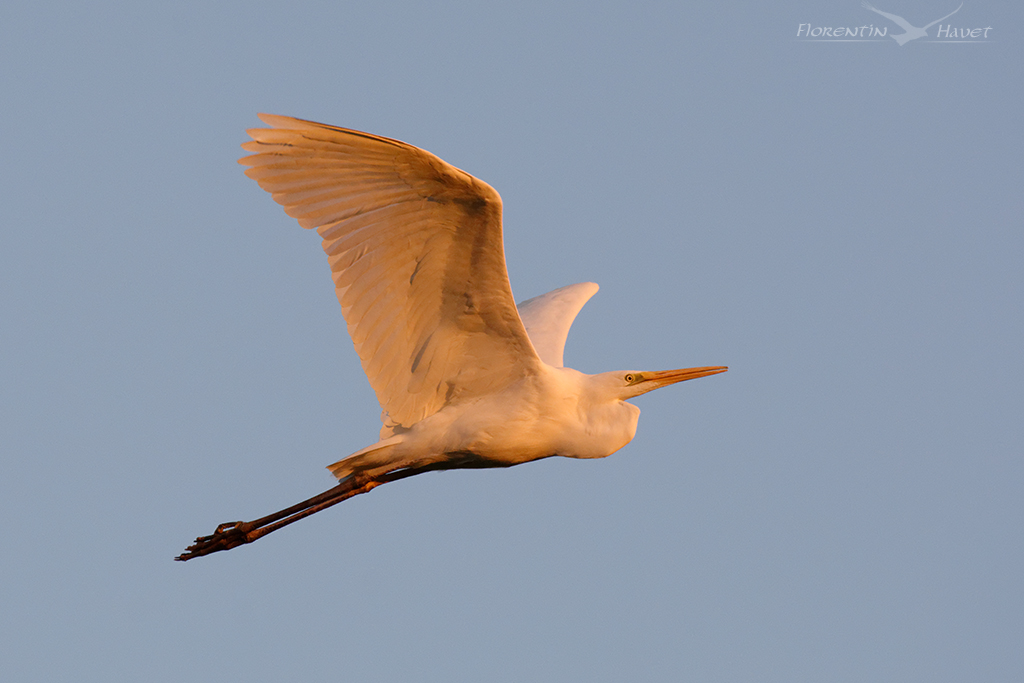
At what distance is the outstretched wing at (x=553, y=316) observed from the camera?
10.9 meters

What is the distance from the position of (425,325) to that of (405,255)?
71cm

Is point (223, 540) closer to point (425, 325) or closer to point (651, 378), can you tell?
point (425, 325)

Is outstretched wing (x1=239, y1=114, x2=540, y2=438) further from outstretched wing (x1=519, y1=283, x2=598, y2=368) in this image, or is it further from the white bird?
outstretched wing (x1=519, y1=283, x2=598, y2=368)

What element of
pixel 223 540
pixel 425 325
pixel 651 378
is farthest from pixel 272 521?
pixel 651 378

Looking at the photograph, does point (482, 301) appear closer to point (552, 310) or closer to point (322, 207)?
point (322, 207)

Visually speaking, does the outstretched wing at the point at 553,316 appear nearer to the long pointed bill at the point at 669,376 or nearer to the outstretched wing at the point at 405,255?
the long pointed bill at the point at 669,376

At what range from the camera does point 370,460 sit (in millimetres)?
9320

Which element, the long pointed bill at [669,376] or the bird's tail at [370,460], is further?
the long pointed bill at [669,376]

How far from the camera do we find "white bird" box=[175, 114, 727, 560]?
7.80m

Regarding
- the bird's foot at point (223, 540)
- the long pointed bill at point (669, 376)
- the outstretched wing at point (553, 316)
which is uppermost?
the outstretched wing at point (553, 316)

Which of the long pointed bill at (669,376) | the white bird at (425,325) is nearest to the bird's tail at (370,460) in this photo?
the white bird at (425,325)

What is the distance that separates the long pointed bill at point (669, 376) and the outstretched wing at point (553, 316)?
42.5 inches

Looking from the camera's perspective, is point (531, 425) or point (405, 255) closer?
point (405, 255)

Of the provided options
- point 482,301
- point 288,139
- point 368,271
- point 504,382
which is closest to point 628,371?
point 504,382
